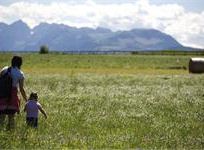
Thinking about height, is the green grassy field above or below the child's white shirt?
below

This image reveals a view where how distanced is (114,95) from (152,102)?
4.45m

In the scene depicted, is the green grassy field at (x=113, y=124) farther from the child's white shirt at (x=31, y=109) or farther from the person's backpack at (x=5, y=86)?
the person's backpack at (x=5, y=86)

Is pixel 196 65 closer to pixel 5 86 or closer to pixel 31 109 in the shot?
pixel 31 109

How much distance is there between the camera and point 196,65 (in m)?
62.0

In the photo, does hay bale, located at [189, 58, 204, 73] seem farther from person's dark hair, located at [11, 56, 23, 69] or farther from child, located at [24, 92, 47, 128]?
person's dark hair, located at [11, 56, 23, 69]

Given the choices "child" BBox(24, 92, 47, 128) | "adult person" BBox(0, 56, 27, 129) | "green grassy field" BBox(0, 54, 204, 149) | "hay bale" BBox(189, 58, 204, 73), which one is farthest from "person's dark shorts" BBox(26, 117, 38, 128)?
"hay bale" BBox(189, 58, 204, 73)

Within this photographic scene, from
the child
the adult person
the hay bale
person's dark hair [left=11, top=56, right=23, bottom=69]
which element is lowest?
the hay bale

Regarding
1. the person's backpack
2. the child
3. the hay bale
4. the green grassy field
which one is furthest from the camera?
the hay bale

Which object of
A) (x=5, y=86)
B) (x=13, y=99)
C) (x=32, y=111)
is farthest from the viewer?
(x=32, y=111)

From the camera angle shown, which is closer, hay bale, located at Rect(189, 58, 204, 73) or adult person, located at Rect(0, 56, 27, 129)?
adult person, located at Rect(0, 56, 27, 129)

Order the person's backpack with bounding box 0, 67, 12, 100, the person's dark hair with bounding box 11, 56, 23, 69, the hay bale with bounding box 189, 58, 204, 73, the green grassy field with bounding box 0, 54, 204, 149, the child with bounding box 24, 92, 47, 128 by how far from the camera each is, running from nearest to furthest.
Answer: the green grassy field with bounding box 0, 54, 204, 149
the person's backpack with bounding box 0, 67, 12, 100
the person's dark hair with bounding box 11, 56, 23, 69
the child with bounding box 24, 92, 47, 128
the hay bale with bounding box 189, 58, 204, 73

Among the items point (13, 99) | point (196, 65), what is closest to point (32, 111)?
point (13, 99)

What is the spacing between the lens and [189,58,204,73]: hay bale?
61.4 metres

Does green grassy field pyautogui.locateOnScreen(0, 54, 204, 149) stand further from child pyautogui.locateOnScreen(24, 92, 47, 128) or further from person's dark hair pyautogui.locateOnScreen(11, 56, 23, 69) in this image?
person's dark hair pyautogui.locateOnScreen(11, 56, 23, 69)
